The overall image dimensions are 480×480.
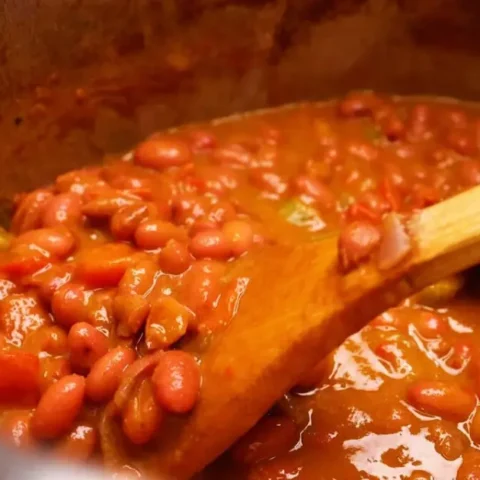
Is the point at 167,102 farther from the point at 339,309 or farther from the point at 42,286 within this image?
the point at 339,309

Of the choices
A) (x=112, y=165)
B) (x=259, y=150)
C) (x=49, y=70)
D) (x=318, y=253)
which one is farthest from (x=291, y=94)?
(x=318, y=253)

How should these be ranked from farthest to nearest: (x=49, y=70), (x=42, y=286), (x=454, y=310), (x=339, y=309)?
(x=49, y=70)
(x=454, y=310)
(x=42, y=286)
(x=339, y=309)

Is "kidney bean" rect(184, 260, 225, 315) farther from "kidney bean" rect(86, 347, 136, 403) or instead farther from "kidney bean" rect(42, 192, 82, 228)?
"kidney bean" rect(42, 192, 82, 228)

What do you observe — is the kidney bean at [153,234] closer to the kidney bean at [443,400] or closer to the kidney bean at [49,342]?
the kidney bean at [49,342]

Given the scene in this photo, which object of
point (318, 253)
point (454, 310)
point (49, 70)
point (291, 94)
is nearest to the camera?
point (318, 253)

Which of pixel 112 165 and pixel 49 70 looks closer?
pixel 49 70

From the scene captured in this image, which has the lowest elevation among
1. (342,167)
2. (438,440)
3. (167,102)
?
(438,440)

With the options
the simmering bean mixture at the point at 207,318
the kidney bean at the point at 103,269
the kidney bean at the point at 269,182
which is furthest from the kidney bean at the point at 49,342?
the kidney bean at the point at 269,182
